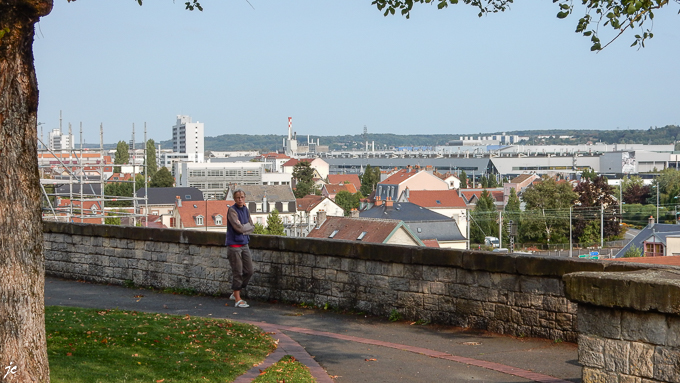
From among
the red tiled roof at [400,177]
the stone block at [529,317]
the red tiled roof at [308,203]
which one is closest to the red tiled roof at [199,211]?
the red tiled roof at [308,203]

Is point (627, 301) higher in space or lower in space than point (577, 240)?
higher

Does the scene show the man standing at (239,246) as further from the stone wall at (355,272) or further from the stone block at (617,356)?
the stone block at (617,356)

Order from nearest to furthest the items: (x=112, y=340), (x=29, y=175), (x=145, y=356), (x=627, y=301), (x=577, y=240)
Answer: (x=627, y=301)
(x=29, y=175)
(x=145, y=356)
(x=112, y=340)
(x=577, y=240)

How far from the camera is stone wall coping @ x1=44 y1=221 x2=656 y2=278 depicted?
24.9 ft

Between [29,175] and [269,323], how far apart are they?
486 centimetres

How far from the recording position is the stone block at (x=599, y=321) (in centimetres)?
436

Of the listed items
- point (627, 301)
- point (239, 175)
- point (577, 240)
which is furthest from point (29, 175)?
point (239, 175)

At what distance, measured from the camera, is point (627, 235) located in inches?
3014

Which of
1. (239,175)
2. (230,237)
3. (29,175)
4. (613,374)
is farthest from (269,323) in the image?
(239,175)

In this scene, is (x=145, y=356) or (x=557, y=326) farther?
(x=557, y=326)

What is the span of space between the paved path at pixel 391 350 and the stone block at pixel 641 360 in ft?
6.61

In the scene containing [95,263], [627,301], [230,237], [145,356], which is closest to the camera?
[627,301]

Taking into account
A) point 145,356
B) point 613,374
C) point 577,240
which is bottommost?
point 577,240

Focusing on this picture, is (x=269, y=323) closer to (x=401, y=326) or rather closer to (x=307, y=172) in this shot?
(x=401, y=326)
